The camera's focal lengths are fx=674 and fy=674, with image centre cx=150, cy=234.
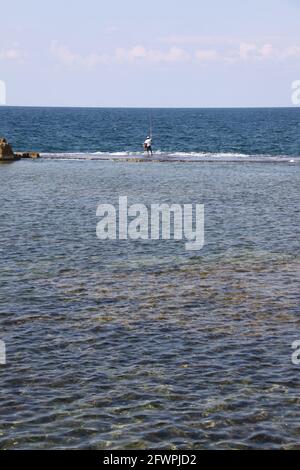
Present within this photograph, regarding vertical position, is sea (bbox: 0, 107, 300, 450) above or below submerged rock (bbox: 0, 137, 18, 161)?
below

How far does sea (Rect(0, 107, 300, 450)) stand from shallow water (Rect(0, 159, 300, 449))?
0.18ft

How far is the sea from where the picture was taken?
1614 cm

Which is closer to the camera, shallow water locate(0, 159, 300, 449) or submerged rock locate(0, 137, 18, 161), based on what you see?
shallow water locate(0, 159, 300, 449)

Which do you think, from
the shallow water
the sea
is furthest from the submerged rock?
the shallow water

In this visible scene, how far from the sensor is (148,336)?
71.6 ft

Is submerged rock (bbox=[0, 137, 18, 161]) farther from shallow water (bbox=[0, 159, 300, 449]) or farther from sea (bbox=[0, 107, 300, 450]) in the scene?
shallow water (bbox=[0, 159, 300, 449])

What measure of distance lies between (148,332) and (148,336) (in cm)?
37

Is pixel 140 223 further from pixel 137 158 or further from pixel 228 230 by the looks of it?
pixel 137 158

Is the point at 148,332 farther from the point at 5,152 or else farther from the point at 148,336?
the point at 5,152

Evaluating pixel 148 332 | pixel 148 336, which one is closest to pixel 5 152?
pixel 148 332

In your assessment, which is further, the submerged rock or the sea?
the submerged rock

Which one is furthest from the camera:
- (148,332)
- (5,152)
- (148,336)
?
(5,152)

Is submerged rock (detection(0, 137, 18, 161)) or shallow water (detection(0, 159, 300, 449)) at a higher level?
submerged rock (detection(0, 137, 18, 161))

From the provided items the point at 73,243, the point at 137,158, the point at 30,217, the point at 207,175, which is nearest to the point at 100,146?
the point at 137,158
